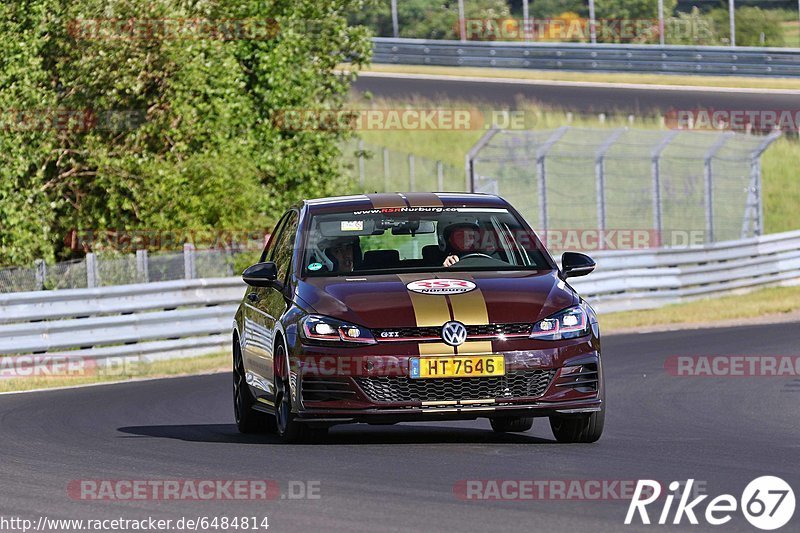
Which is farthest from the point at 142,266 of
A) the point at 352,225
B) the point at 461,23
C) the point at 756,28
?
the point at 756,28

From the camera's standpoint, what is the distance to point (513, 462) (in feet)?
29.2

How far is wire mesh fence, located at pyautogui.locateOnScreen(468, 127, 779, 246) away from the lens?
86.3 feet

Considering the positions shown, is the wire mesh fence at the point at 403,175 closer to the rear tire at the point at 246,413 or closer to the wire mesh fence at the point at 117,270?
the wire mesh fence at the point at 117,270

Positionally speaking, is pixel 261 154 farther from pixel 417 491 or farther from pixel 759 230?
pixel 417 491

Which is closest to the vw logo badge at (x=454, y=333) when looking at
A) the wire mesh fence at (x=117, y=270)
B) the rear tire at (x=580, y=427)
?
the rear tire at (x=580, y=427)

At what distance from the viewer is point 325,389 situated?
962 cm

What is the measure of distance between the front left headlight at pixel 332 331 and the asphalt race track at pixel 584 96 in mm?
33954

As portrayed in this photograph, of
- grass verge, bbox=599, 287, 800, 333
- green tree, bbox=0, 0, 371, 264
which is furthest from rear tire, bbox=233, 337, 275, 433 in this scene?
grass verge, bbox=599, 287, 800, 333

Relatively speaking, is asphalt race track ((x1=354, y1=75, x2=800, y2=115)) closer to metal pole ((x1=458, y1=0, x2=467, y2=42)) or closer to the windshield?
metal pole ((x1=458, y1=0, x2=467, y2=42))

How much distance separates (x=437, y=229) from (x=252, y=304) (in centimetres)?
148

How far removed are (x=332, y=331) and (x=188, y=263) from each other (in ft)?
38.9

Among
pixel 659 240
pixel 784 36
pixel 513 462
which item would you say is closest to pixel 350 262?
pixel 513 462

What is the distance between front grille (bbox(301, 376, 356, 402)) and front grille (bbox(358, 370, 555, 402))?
10 centimetres

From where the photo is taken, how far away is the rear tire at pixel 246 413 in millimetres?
11414
